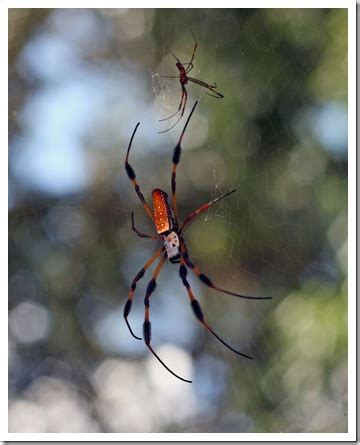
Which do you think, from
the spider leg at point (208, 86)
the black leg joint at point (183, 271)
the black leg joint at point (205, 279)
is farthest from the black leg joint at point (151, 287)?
the spider leg at point (208, 86)

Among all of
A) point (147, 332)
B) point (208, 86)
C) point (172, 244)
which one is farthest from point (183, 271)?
point (208, 86)

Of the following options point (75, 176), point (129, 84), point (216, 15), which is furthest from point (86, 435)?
point (216, 15)

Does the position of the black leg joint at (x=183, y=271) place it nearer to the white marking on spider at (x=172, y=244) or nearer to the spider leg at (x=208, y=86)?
the white marking on spider at (x=172, y=244)

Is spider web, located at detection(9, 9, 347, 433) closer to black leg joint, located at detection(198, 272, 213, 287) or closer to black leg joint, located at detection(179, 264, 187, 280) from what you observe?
black leg joint, located at detection(179, 264, 187, 280)

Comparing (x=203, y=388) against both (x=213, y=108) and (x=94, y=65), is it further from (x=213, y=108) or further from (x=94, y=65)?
(x=94, y=65)

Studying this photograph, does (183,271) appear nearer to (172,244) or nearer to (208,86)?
(172,244)
